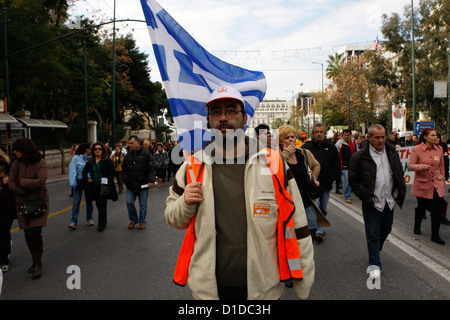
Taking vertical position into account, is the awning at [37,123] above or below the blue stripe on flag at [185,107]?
above

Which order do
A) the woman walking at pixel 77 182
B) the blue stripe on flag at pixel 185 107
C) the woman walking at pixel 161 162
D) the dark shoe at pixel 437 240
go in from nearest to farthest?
1. the blue stripe on flag at pixel 185 107
2. the dark shoe at pixel 437 240
3. the woman walking at pixel 77 182
4. the woman walking at pixel 161 162

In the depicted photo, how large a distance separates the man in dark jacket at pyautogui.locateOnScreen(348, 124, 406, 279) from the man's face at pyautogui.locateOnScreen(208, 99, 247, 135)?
300cm

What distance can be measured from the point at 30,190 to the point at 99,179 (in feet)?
9.14

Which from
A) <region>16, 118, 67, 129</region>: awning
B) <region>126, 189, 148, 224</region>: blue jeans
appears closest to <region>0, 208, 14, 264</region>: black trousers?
<region>126, 189, 148, 224</region>: blue jeans

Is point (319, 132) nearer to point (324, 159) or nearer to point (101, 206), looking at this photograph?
point (324, 159)

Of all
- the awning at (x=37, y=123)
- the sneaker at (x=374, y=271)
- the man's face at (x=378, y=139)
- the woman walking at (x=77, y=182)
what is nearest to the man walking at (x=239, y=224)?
the sneaker at (x=374, y=271)

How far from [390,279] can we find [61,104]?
75.4ft

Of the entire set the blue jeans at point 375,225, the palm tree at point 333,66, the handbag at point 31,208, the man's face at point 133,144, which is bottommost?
the blue jeans at point 375,225

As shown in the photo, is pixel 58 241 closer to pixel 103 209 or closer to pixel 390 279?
pixel 103 209

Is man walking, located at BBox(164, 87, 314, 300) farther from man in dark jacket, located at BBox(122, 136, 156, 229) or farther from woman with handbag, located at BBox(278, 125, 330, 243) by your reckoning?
man in dark jacket, located at BBox(122, 136, 156, 229)

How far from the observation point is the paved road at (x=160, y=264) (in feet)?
14.5

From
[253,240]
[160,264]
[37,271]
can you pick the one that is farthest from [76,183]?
[253,240]

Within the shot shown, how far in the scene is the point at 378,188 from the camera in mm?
4902

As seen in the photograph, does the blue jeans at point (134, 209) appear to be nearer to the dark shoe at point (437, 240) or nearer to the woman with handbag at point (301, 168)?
the woman with handbag at point (301, 168)
